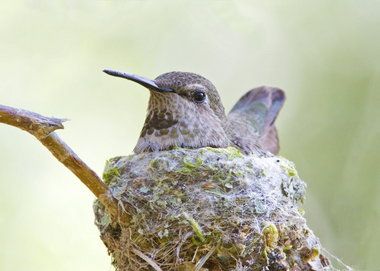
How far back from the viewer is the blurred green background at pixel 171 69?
236 inches

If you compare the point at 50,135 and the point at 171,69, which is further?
the point at 171,69

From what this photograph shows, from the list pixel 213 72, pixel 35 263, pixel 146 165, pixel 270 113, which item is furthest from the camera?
pixel 213 72

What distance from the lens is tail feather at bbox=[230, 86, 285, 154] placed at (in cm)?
613

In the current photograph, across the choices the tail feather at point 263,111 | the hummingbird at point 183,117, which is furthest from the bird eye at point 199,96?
the tail feather at point 263,111

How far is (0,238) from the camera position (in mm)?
5805

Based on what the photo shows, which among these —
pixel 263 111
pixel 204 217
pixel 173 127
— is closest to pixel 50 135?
pixel 204 217

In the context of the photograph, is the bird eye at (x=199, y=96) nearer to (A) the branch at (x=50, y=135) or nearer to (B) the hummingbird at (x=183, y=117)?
(B) the hummingbird at (x=183, y=117)

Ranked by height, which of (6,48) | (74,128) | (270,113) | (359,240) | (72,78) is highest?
(6,48)

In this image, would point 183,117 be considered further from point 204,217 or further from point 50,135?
point 50,135

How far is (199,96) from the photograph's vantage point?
4.84 meters

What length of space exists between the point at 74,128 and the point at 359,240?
8.55 feet

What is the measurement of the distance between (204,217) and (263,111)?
2.47 m

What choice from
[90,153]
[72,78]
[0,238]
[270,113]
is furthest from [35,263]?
[270,113]

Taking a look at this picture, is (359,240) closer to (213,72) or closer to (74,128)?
(213,72)
